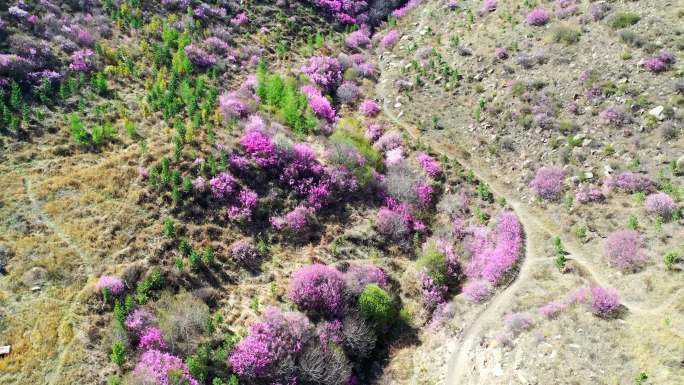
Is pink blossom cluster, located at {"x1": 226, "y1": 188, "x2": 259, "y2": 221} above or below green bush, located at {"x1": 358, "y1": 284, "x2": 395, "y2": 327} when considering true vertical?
above

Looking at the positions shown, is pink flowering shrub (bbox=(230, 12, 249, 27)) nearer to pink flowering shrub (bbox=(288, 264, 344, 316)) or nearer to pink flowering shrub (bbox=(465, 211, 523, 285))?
pink flowering shrub (bbox=(288, 264, 344, 316))

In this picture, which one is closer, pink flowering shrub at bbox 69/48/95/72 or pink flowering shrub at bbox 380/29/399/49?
pink flowering shrub at bbox 69/48/95/72

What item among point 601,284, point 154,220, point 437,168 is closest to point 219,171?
point 154,220

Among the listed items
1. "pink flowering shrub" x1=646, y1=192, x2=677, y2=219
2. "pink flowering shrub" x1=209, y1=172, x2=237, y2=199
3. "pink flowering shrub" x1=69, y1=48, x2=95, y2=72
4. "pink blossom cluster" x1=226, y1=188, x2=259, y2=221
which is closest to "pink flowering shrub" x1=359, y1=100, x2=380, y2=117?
"pink blossom cluster" x1=226, y1=188, x2=259, y2=221

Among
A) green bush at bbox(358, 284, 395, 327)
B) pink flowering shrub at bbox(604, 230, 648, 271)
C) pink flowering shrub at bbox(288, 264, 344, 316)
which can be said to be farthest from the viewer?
green bush at bbox(358, 284, 395, 327)

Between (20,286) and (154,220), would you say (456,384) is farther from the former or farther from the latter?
(20,286)

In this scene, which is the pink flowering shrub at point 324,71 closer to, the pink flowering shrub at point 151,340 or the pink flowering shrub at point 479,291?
the pink flowering shrub at point 479,291

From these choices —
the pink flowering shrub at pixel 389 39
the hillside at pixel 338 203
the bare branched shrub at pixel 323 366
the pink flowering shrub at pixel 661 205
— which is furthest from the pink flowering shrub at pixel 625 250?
the pink flowering shrub at pixel 389 39

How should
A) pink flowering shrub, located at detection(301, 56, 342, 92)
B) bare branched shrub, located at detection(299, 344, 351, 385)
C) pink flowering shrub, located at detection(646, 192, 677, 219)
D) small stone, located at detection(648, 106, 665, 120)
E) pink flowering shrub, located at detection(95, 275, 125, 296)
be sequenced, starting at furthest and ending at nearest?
pink flowering shrub, located at detection(301, 56, 342, 92), small stone, located at detection(648, 106, 665, 120), pink flowering shrub, located at detection(646, 192, 677, 219), pink flowering shrub, located at detection(95, 275, 125, 296), bare branched shrub, located at detection(299, 344, 351, 385)
